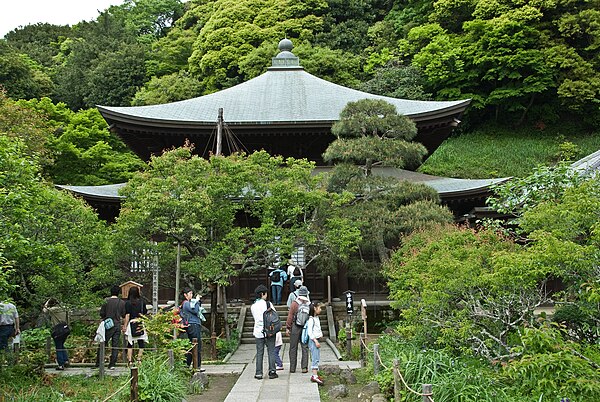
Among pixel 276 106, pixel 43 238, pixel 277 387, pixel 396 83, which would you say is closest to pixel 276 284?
pixel 43 238

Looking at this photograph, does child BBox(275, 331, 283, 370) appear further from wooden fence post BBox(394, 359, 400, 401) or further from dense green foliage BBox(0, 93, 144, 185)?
dense green foliage BBox(0, 93, 144, 185)

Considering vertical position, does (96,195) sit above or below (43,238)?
above

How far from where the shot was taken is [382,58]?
1844 inches

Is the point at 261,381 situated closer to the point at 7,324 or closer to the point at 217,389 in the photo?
the point at 217,389

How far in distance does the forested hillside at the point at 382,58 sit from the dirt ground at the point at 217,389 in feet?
80.6

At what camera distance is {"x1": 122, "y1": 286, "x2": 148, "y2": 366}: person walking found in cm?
1330

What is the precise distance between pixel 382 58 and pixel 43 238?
1449 inches

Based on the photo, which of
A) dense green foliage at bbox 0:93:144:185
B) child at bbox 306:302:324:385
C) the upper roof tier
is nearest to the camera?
child at bbox 306:302:324:385

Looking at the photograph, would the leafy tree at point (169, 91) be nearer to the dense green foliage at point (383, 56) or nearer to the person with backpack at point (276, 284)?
the dense green foliage at point (383, 56)

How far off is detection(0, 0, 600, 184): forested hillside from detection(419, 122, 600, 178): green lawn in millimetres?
674

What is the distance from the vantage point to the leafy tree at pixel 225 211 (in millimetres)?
15008

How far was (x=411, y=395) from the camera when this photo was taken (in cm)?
880

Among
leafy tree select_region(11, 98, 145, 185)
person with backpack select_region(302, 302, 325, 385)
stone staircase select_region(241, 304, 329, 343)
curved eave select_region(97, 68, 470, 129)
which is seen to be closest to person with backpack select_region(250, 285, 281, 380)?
person with backpack select_region(302, 302, 325, 385)

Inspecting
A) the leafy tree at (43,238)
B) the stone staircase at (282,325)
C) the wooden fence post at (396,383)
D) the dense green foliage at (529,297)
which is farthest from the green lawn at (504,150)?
the wooden fence post at (396,383)
